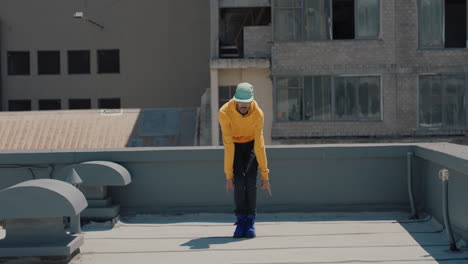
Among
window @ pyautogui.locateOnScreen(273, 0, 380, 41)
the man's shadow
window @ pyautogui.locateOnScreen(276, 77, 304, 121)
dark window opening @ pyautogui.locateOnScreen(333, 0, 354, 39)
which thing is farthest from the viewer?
dark window opening @ pyautogui.locateOnScreen(333, 0, 354, 39)

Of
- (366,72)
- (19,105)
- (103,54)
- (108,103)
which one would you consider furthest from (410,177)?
(19,105)

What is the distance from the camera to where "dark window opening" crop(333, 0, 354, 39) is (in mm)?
28000

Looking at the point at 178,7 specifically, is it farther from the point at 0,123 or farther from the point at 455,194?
the point at 455,194

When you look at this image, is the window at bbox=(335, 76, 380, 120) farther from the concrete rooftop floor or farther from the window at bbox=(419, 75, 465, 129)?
the concrete rooftop floor

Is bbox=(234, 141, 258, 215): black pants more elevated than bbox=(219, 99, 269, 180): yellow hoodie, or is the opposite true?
bbox=(219, 99, 269, 180): yellow hoodie

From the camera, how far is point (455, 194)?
689 centimetres

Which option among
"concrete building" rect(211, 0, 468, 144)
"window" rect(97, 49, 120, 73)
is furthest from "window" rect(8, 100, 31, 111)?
"concrete building" rect(211, 0, 468, 144)

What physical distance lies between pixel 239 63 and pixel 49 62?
16241mm

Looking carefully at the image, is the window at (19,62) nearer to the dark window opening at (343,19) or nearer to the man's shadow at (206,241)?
the dark window opening at (343,19)

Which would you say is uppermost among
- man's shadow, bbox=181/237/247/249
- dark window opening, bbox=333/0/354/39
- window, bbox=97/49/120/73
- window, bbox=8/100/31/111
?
dark window opening, bbox=333/0/354/39

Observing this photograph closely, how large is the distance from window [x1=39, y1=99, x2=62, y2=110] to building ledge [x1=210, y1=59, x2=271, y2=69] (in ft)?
49.0

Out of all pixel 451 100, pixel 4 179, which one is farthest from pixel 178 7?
pixel 4 179

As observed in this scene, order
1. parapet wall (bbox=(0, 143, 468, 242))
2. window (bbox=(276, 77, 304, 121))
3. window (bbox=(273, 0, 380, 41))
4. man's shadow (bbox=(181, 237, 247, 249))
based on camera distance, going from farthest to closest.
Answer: window (bbox=(276, 77, 304, 121)) → window (bbox=(273, 0, 380, 41)) → parapet wall (bbox=(0, 143, 468, 242)) → man's shadow (bbox=(181, 237, 247, 249))

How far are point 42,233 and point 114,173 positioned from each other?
5.86 feet
